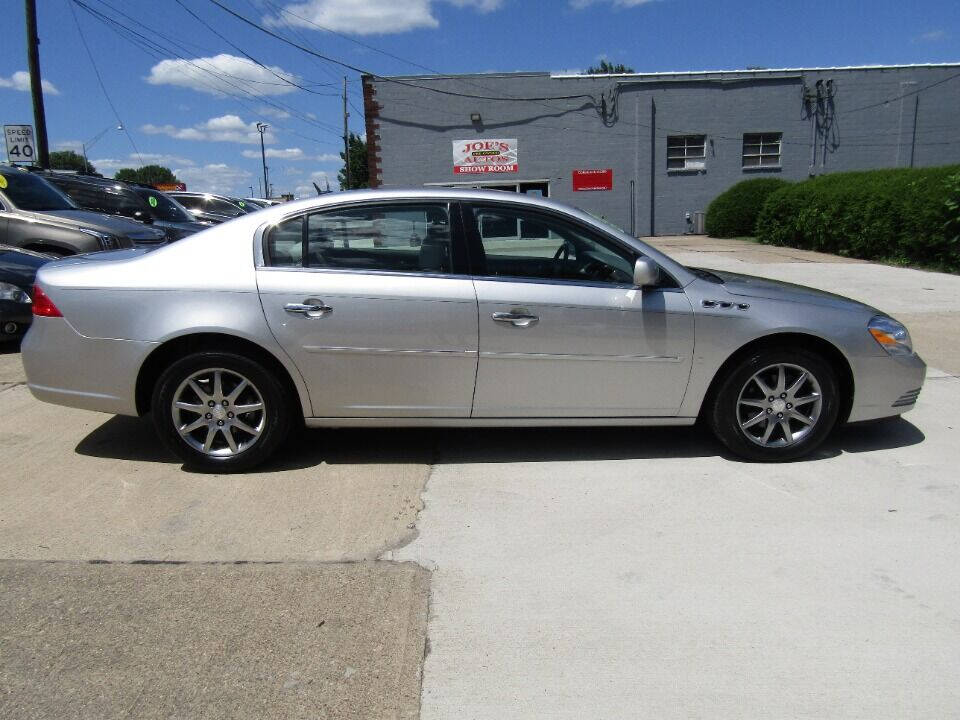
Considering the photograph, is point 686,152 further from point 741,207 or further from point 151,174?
point 151,174

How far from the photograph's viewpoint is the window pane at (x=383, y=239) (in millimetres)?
4496

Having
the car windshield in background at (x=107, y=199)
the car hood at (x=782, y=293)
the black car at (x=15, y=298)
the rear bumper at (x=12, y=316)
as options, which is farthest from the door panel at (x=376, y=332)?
the car windshield in background at (x=107, y=199)

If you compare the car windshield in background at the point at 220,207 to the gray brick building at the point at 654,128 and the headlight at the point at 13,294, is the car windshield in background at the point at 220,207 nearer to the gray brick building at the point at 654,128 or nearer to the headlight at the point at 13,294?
the gray brick building at the point at 654,128

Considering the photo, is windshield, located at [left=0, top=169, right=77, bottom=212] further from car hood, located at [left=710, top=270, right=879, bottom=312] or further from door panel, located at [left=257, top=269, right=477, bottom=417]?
car hood, located at [left=710, top=270, right=879, bottom=312]

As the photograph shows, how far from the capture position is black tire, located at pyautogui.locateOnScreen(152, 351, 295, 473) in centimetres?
438

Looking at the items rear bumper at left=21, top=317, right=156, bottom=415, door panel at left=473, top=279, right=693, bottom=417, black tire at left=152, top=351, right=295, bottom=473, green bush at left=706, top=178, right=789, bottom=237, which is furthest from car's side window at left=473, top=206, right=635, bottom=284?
green bush at left=706, top=178, right=789, bottom=237

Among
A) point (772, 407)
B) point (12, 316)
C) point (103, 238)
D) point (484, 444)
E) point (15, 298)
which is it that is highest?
point (103, 238)

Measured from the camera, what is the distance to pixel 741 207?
26.0 meters

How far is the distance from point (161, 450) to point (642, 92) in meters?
26.6

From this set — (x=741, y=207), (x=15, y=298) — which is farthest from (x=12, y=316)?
(x=741, y=207)

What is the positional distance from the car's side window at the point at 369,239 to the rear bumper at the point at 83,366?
37.4 inches

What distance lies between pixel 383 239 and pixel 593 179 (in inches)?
1012

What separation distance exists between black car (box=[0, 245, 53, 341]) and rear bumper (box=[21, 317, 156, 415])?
3.64 metres

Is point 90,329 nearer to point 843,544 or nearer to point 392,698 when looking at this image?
point 392,698
